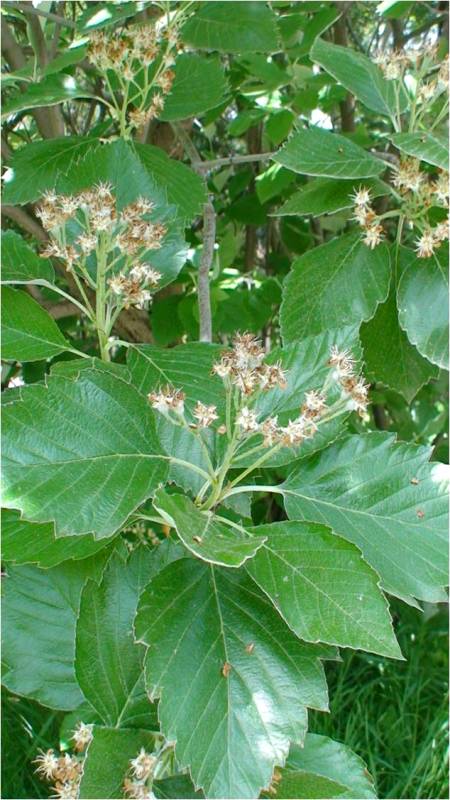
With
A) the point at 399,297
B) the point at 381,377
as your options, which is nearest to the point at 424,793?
the point at 381,377

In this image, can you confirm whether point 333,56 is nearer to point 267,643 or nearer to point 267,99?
point 267,99

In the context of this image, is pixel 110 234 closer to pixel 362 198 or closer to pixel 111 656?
pixel 362 198

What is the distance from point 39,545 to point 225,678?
20cm

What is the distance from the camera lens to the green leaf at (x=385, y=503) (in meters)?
0.69

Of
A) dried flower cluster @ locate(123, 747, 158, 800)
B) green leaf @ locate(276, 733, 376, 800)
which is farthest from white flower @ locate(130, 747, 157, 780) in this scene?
green leaf @ locate(276, 733, 376, 800)

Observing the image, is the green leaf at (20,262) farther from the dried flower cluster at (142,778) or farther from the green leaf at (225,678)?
the dried flower cluster at (142,778)

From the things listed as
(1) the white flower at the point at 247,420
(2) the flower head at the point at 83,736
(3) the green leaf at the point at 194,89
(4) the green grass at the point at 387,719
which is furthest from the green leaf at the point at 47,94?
(4) the green grass at the point at 387,719

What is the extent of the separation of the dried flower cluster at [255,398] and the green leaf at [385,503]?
0.23ft

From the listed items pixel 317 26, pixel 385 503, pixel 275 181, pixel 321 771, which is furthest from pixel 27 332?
pixel 317 26

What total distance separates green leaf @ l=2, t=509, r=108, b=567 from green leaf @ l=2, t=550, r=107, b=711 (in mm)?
84

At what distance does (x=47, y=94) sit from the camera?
108 cm

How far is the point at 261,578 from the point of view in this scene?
0.64 meters

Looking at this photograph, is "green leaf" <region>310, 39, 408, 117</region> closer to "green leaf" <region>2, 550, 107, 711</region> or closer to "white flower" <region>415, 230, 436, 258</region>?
"white flower" <region>415, 230, 436, 258</region>

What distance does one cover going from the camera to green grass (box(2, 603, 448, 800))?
5.62ft
